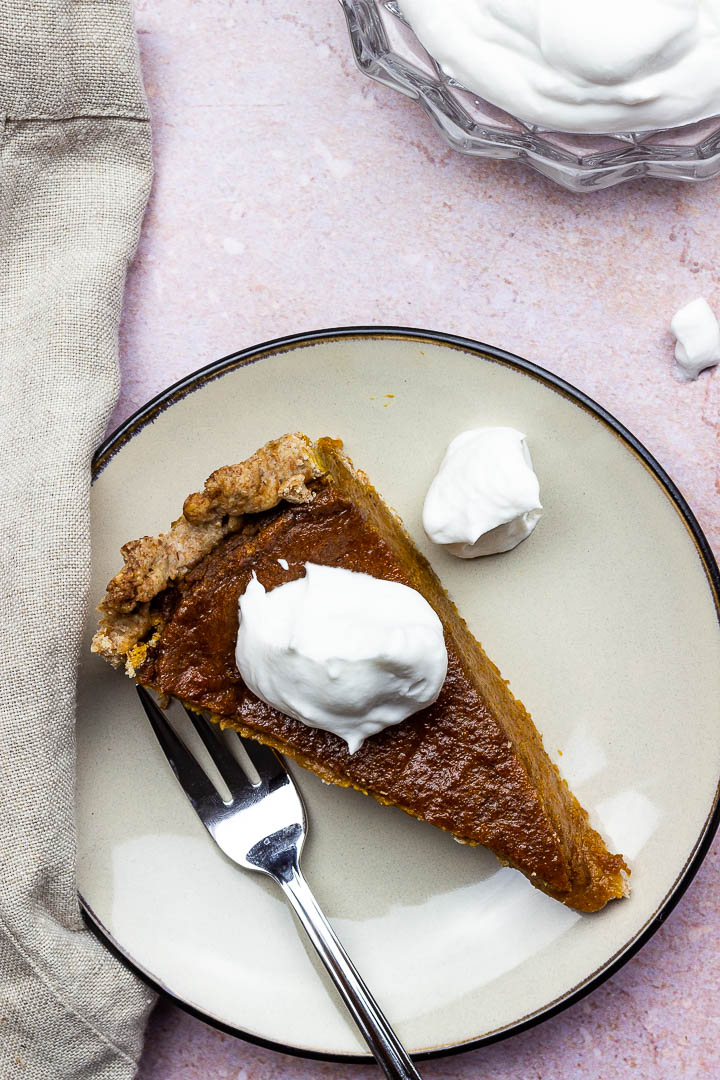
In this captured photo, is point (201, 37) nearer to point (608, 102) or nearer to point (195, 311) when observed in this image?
point (195, 311)

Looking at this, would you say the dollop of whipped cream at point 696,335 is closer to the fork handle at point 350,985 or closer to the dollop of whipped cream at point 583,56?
the dollop of whipped cream at point 583,56

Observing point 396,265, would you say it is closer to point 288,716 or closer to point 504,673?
point 504,673

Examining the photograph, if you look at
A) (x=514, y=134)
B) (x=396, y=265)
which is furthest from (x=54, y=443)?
(x=514, y=134)

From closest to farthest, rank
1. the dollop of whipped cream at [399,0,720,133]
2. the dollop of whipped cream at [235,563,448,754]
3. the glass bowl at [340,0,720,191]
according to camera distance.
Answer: the dollop of whipped cream at [235,563,448,754] → the dollop of whipped cream at [399,0,720,133] → the glass bowl at [340,0,720,191]

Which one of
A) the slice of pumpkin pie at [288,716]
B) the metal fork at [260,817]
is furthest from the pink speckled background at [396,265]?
the slice of pumpkin pie at [288,716]

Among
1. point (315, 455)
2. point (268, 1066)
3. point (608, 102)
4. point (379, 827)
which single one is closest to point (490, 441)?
point (315, 455)

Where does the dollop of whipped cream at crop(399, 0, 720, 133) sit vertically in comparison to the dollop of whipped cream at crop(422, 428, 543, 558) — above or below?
above

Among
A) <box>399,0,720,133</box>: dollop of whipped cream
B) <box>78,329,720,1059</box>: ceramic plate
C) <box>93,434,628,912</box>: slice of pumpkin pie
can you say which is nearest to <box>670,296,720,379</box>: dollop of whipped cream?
<box>78,329,720,1059</box>: ceramic plate

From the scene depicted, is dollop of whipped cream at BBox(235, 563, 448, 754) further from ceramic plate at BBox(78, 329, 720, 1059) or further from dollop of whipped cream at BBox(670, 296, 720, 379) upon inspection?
dollop of whipped cream at BBox(670, 296, 720, 379)
